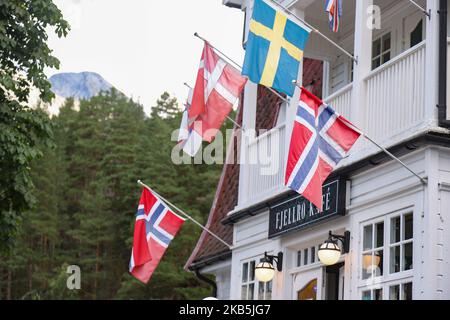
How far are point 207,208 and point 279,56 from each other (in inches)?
1606

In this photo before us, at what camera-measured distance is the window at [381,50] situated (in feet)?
49.2

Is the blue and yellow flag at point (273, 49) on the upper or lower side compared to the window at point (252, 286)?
upper

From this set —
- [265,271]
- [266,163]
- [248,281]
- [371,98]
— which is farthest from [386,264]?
[248,281]

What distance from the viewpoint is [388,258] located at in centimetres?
1181

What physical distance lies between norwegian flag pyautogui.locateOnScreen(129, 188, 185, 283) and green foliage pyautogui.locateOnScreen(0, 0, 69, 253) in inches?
84.6

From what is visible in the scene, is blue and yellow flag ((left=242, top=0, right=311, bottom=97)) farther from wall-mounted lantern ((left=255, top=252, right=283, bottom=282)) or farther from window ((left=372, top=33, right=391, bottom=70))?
wall-mounted lantern ((left=255, top=252, right=283, bottom=282))

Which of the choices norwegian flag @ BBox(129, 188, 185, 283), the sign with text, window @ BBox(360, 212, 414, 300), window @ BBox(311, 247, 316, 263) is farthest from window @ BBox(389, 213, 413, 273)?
norwegian flag @ BBox(129, 188, 185, 283)

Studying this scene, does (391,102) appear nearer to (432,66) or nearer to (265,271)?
(432,66)

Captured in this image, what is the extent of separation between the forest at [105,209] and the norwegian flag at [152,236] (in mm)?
32359

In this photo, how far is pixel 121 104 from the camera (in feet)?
212

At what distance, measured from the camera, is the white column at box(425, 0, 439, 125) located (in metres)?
11.2

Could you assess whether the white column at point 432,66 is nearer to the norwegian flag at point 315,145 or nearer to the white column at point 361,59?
the norwegian flag at point 315,145

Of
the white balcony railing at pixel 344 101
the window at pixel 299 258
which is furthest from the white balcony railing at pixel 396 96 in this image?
the window at pixel 299 258
